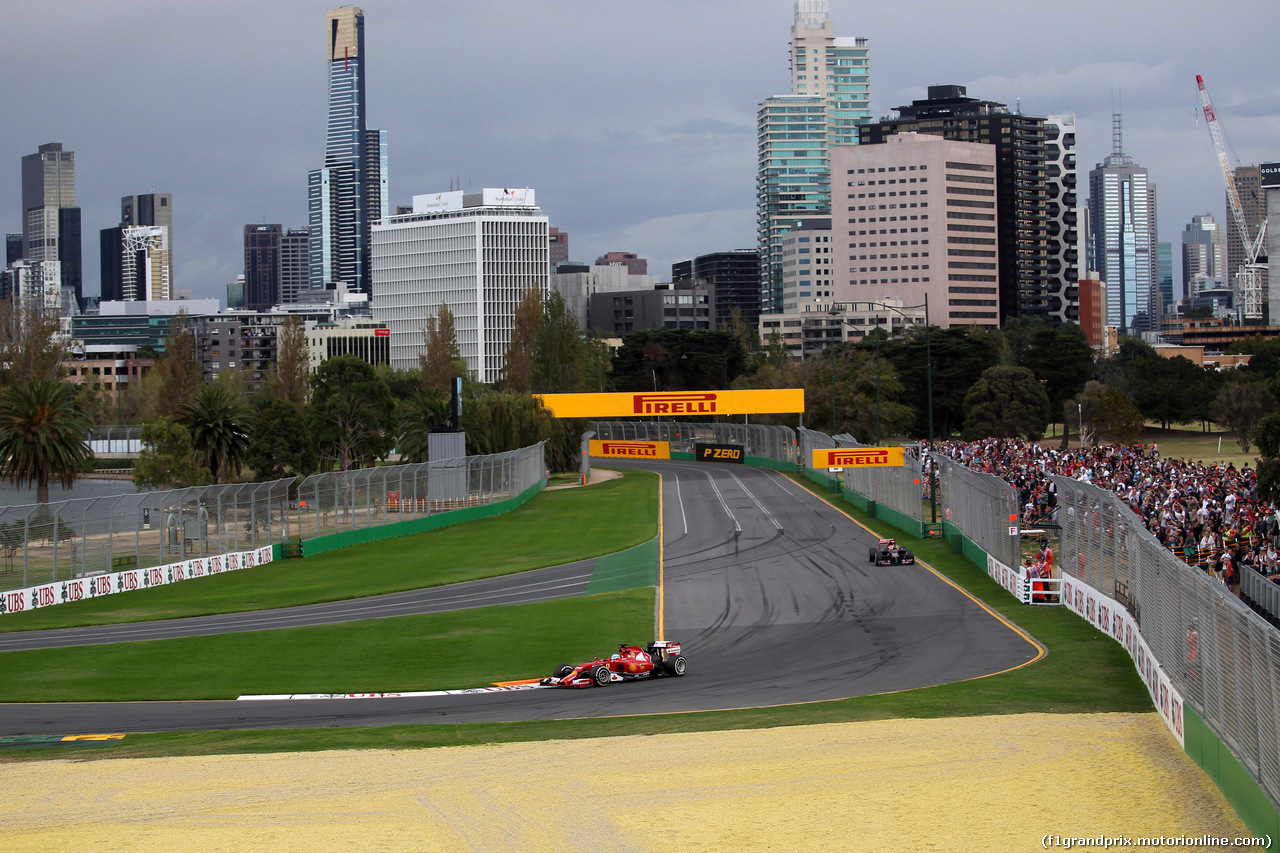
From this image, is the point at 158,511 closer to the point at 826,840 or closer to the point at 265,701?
the point at 265,701

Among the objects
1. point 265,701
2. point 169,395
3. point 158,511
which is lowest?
point 265,701

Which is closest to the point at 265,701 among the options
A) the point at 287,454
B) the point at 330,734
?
the point at 330,734

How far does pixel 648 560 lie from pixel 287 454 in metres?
38.8

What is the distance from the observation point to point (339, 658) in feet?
93.2

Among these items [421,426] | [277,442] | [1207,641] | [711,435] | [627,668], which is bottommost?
[627,668]

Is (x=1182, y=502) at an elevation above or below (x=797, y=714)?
above

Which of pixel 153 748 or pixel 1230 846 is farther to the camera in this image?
pixel 153 748

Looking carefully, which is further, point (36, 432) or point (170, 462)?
point (170, 462)

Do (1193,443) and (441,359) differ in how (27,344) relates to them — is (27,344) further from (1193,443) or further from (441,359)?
(1193,443)

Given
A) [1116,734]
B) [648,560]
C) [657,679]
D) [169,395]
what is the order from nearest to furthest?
[1116,734]
[657,679]
[648,560]
[169,395]

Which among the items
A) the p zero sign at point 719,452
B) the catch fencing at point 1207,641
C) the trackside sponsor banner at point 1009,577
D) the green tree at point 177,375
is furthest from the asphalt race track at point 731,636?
the green tree at point 177,375

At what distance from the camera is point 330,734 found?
1997cm

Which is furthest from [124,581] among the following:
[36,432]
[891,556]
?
[891,556]

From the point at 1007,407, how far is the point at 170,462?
78.2 meters
